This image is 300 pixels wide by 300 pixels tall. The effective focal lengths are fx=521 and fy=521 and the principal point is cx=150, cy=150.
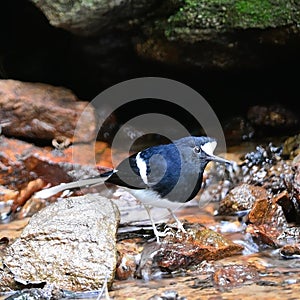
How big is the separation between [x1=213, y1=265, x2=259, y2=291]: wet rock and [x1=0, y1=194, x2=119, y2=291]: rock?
2.45 ft

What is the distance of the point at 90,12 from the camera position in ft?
19.6

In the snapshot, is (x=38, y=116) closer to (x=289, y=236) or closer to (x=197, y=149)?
(x=197, y=149)

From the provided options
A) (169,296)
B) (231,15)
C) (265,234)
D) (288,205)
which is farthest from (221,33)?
(169,296)

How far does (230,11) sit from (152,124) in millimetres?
2518

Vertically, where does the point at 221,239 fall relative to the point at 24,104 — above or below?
below

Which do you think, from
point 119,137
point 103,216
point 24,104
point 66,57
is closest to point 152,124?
point 119,137

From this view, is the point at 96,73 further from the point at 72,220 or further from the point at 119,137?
the point at 72,220

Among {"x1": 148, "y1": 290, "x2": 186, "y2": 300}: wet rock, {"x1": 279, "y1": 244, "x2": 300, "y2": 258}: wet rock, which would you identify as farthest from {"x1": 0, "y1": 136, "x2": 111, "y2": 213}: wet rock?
{"x1": 148, "y1": 290, "x2": 186, "y2": 300}: wet rock

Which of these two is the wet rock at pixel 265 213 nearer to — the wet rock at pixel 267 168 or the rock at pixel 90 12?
the wet rock at pixel 267 168

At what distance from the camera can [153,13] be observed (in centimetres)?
627

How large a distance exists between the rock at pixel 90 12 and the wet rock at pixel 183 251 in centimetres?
294

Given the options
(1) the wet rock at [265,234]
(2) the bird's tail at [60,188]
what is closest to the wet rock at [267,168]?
(1) the wet rock at [265,234]

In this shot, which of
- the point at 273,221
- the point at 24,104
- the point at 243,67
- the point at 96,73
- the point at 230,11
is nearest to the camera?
the point at 273,221

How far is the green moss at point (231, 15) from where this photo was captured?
5.79m
